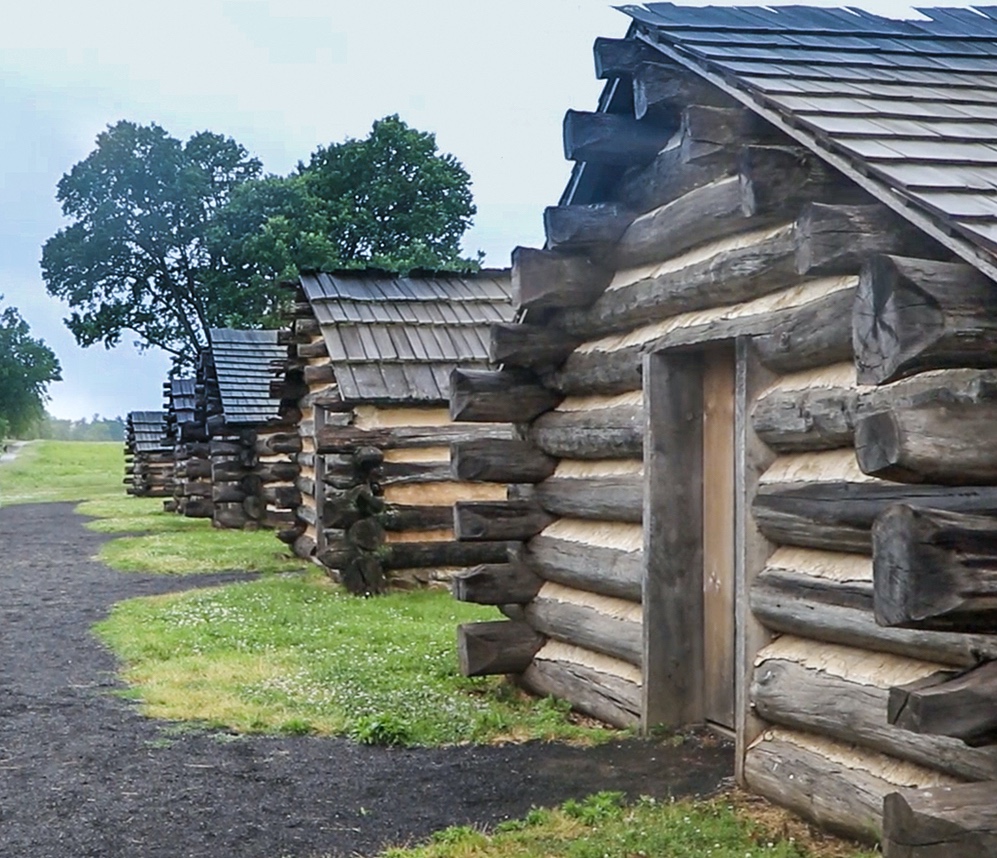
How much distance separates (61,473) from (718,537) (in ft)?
188

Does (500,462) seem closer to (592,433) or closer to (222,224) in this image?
(592,433)

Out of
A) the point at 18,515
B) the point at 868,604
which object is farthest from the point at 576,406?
the point at 18,515

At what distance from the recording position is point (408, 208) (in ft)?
148

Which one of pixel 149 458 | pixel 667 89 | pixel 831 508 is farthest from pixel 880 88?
pixel 149 458

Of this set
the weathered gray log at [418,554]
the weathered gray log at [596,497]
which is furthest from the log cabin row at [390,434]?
the weathered gray log at [596,497]

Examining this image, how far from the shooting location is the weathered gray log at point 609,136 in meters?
7.84

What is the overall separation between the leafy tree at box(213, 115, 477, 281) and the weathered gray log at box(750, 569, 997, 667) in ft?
124

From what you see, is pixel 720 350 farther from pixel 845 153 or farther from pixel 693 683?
pixel 845 153

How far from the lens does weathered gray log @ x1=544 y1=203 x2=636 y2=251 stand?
26.9 ft

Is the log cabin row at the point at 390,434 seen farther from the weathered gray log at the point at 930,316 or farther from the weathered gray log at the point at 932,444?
the weathered gray log at the point at 930,316

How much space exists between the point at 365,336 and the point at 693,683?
955cm

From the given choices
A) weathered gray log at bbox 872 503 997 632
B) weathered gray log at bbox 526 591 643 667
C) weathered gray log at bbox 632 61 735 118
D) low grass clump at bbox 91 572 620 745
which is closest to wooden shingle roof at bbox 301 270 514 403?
low grass clump at bbox 91 572 620 745

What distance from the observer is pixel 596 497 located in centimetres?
834

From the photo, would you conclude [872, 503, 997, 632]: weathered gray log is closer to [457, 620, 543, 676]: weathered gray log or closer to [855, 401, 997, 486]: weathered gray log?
[855, 401, 997, 486]: weathered gray log
